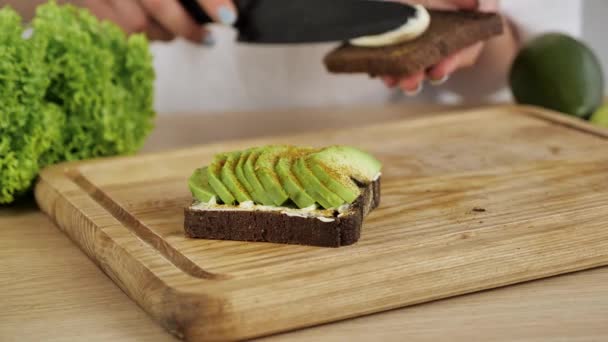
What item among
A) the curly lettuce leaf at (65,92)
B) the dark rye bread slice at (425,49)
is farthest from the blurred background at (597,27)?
the curly lettuce leaf at (65,92)

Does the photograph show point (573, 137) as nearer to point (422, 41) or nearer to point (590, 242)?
point (422, 41)

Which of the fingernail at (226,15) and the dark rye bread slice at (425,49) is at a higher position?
the fingernail at (226,15)

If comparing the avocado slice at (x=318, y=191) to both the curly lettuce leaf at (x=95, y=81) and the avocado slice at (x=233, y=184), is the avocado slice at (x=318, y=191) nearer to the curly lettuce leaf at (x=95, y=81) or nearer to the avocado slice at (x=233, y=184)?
the avocado slice at (x=233, y=184)

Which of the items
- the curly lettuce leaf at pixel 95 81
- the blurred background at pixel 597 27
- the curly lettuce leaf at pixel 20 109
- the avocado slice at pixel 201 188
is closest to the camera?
the avocado slice at pixel 201 188

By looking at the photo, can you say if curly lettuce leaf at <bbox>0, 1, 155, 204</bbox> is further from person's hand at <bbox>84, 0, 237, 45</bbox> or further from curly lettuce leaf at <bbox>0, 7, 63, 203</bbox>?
person's hand at <bbox>84, 0, 237, 45</bbox>

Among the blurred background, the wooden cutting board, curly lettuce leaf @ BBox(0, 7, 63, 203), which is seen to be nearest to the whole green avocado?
the wooden cutting board

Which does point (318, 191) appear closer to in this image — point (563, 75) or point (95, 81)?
point (95, 81)
